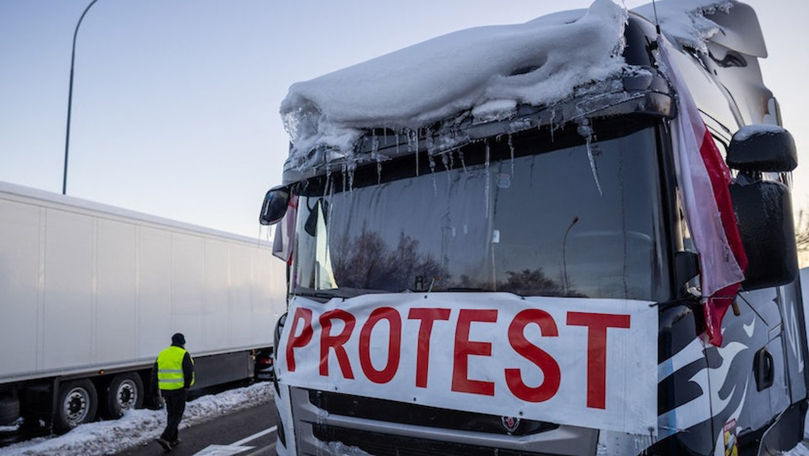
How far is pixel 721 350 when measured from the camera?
2.36 m

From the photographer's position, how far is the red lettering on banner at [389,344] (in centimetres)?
263

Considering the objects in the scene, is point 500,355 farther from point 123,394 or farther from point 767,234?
point 123,394

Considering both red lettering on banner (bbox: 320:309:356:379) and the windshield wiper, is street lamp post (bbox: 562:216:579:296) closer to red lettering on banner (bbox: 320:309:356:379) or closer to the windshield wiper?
the windshield wiper

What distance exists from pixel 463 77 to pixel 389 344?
127cm

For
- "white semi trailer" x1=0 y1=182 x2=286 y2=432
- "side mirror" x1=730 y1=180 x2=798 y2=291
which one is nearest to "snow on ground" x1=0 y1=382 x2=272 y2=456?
"white semi trailer" x1=0 y1=182 x2=286 y2=432

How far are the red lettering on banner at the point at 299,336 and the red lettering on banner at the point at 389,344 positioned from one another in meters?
0.41

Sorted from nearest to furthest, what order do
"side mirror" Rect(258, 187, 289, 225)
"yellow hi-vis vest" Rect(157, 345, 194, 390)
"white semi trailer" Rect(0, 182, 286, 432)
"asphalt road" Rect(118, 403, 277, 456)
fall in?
"side mirror" Rect(258, 187, 289, 225), "asphalt road" Rect(118, 403, 277, 456), "white semi trailer" Rect(0, 182, 286, 432), "yellow hi-vis vest" Rect(157, 345, 194, 390)

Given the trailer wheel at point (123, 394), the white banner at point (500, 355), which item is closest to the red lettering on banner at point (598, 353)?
the white banner at point (500, 355)

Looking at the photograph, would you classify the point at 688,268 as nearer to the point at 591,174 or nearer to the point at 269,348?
the point at 591,174

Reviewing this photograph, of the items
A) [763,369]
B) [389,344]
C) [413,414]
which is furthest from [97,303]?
[763,369]

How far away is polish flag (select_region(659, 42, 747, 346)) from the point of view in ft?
7.45

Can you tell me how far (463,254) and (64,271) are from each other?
7.81 metres

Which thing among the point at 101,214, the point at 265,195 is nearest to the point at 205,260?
the point at 101,214

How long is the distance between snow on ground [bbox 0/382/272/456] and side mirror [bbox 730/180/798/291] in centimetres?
805
